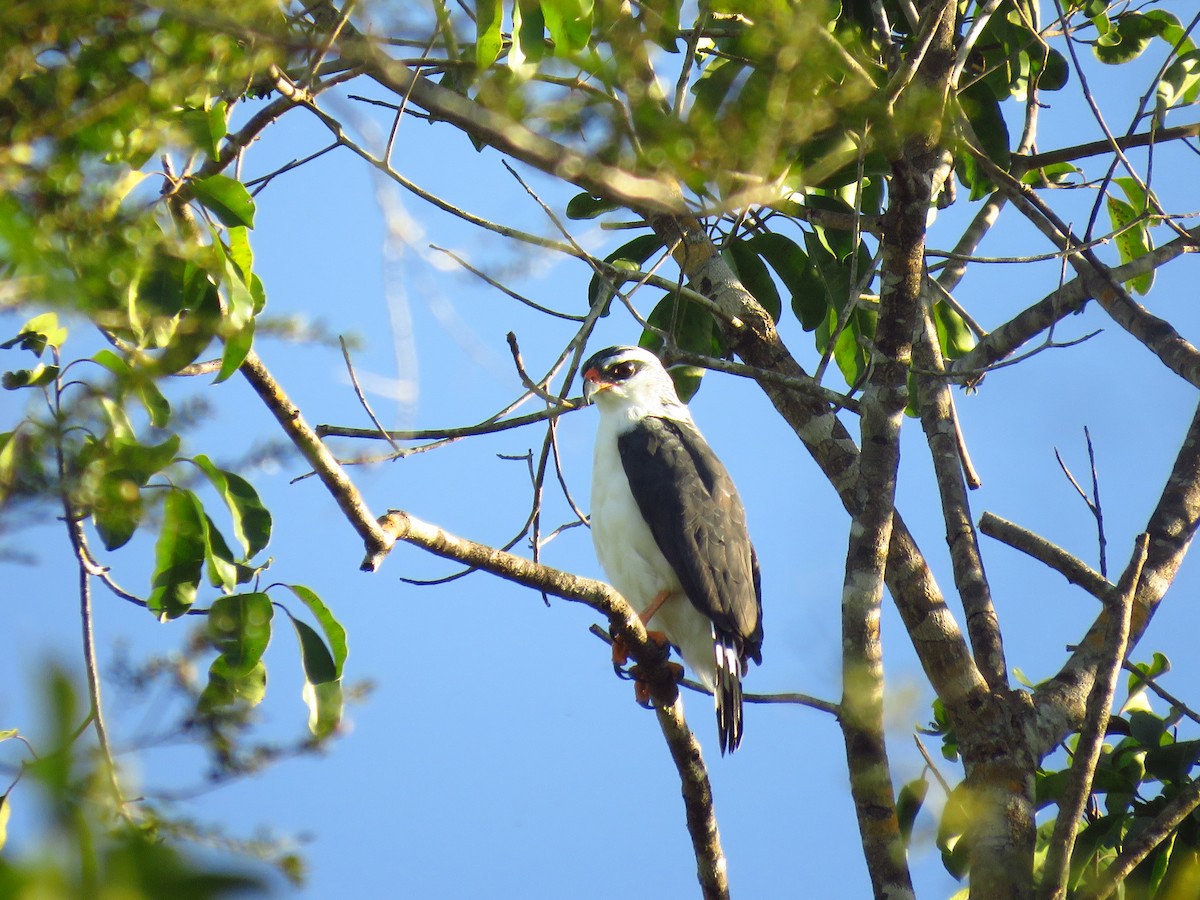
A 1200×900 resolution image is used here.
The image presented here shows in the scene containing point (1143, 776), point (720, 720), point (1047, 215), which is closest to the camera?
point (1143, 776)

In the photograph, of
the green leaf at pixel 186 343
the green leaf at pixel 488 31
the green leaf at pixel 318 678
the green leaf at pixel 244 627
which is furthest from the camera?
the green leaf at pixel 318 678

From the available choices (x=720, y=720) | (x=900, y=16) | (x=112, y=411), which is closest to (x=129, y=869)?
(x=112, y=411)

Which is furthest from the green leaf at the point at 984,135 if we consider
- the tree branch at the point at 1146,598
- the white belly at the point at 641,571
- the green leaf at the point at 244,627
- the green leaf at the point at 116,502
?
the green leaf at the point at 116,502

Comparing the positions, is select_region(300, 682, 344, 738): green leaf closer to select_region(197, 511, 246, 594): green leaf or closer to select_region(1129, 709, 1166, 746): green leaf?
select_region(197, 511, 246, 594): green leaf

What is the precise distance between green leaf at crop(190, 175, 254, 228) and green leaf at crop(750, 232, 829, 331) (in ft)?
8.29

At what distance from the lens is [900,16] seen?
479cm

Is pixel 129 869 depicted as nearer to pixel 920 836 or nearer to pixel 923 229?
pixel 923 229

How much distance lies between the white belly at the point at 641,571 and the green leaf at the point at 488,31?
2.70 metres

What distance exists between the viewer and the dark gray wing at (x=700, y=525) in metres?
4.80

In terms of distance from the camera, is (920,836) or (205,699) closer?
(205,699)

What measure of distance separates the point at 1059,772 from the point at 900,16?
2.94m

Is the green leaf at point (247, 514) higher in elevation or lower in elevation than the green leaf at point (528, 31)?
lower

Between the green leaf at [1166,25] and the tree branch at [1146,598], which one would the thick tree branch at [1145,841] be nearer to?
the tree branch at [1146,598]

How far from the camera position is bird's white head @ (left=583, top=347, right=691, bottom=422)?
5.79m
